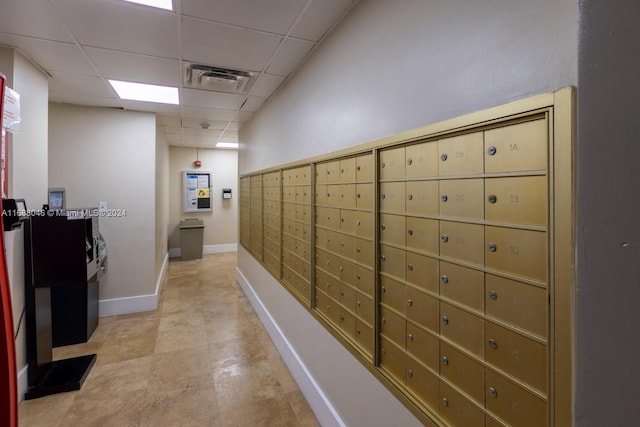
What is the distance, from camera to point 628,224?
31 centimetres

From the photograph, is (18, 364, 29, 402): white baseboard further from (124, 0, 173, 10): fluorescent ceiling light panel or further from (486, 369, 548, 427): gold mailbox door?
(486, 369, 548, 427): gold mailbox door

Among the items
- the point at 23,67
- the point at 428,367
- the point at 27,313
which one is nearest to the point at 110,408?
the point at 27,313

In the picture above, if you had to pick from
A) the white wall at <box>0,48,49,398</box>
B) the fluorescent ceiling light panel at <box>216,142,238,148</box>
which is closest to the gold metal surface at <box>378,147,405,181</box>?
the white wall at <box>0,48,49,398</box>

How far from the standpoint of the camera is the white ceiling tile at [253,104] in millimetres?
3150

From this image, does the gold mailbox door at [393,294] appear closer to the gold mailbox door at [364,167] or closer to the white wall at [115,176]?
the gold mailbox door at [364,167]

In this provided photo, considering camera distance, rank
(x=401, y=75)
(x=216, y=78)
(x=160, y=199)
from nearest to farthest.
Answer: (x=401, y=75) → (x=216, y=78) → (x=160, y=199)

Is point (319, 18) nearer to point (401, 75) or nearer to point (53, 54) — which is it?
point (401, 75)

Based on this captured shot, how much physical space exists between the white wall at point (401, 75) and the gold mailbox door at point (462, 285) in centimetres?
49

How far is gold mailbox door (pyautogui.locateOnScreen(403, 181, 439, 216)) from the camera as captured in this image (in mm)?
1056

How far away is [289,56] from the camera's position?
2.18m

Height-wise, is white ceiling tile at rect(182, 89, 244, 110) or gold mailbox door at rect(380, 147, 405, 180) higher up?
white ceiling tile at rect(182, 89, 244, 110)

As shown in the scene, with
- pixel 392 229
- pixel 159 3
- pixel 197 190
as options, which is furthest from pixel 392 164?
pixel 197 190

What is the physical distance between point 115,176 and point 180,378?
7.93 ft

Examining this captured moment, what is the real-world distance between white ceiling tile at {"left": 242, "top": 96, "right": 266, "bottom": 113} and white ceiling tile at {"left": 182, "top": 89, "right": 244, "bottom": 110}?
75 millimetres
